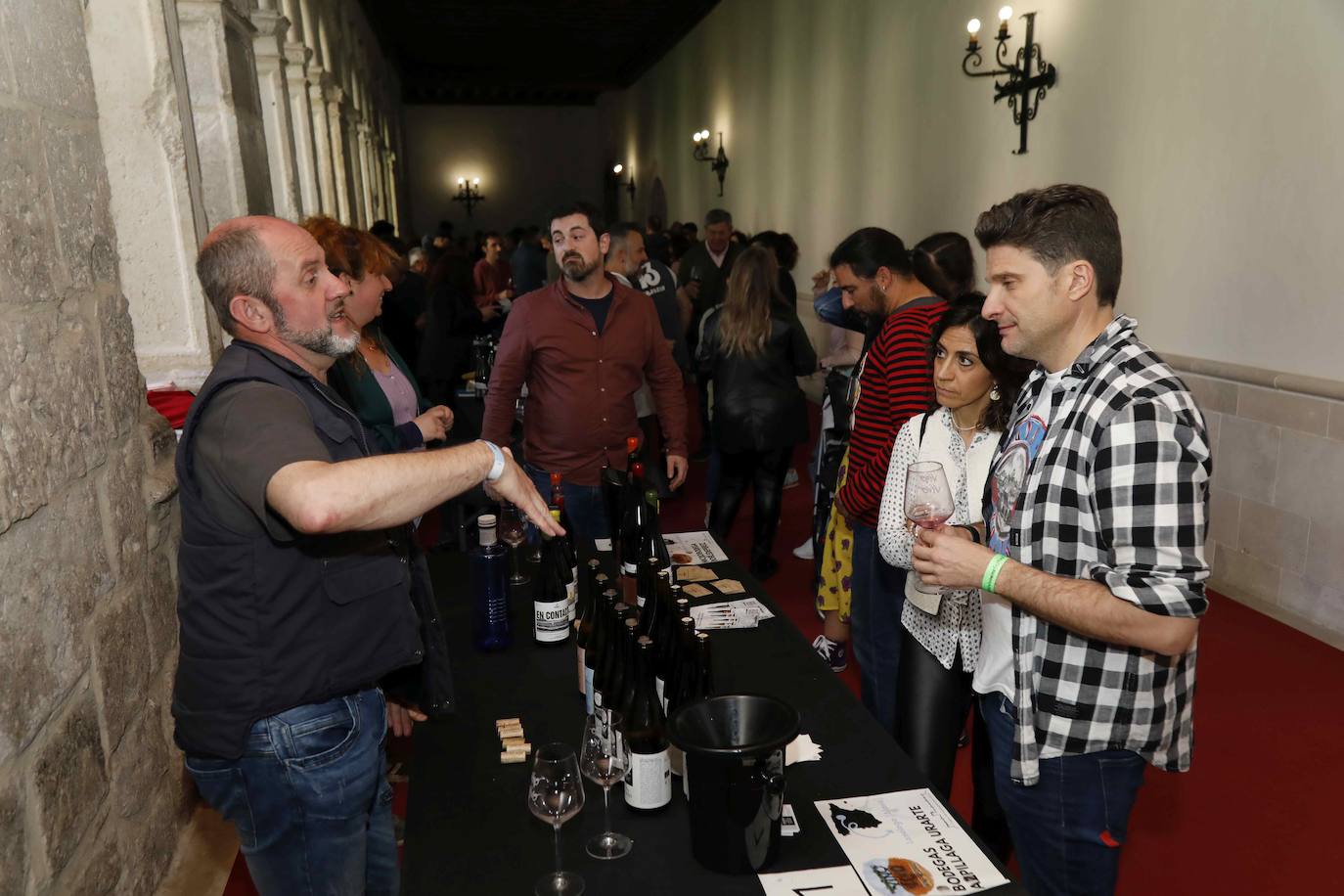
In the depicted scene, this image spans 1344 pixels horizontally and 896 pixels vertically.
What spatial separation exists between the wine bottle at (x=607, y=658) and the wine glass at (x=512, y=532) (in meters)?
0.73

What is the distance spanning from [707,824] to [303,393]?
0.98 m

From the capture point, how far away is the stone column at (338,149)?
6.96 meters

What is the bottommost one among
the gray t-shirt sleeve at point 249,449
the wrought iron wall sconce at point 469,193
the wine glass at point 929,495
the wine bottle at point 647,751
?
the wine bottle at point 647,751

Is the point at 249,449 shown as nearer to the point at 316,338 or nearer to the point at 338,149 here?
the point at 316,338

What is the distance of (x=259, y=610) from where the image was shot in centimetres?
158

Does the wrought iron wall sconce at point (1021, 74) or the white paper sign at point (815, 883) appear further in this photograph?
the wrought iron wall sconce at point (1021, 74)

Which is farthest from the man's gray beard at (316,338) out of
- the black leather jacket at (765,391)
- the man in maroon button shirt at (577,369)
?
the black leather jacket at (765,391)

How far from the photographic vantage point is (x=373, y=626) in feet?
5.54

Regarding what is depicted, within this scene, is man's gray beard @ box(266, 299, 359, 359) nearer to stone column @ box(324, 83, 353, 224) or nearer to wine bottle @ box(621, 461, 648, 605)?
wine bottle @ box(621, 461, 648, 605)

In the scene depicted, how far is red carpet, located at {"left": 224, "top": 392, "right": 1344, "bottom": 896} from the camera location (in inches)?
Answer: 98.5

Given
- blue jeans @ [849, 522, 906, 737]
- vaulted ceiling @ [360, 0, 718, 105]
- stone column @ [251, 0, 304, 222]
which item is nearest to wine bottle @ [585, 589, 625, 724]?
blue jeans @ [849, 522, 906, 737]

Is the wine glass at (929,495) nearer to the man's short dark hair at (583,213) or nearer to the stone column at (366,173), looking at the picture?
the man's short dark hair at (583,213)

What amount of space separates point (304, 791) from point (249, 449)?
0.64 meters

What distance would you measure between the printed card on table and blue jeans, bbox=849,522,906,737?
3.55 feet
